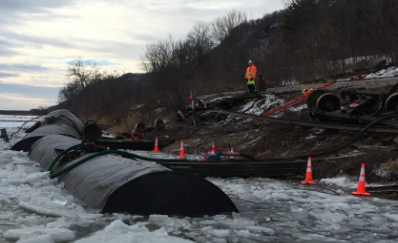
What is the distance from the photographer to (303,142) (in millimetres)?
12477

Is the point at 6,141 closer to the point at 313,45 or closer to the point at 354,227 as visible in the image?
the point at 354,227

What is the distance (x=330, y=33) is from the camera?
1367 inches

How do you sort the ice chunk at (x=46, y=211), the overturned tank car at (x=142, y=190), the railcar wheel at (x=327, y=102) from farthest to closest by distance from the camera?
1. the railcar wheel at (x=327, y=102)
2. the ice chunk at (x=46, y=211)
3. the overturned tank car at (x=142, y=190)

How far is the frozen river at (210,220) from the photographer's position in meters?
5.02

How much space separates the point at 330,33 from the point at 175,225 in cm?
3262

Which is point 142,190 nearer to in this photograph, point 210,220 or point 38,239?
point 210,220

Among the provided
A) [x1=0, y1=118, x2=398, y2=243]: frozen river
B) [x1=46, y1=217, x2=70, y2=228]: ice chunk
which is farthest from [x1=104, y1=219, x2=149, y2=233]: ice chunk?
[x1=46, y1=217, x2=70, y2=228]: ice chunk

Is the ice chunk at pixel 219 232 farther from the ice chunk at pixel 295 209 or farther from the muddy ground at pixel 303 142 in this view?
the muddy ground at pixel 303 142

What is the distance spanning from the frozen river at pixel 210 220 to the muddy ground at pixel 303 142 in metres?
1.44

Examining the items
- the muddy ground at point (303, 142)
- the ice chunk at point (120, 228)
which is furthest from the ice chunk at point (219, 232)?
the muddy ground at point (303, 142)

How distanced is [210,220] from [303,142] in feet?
24.5

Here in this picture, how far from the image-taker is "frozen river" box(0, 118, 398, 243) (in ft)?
16.5

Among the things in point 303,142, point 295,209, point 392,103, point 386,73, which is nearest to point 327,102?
point 303,142

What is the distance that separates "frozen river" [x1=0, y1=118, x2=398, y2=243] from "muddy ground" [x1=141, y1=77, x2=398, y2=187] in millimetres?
1436
